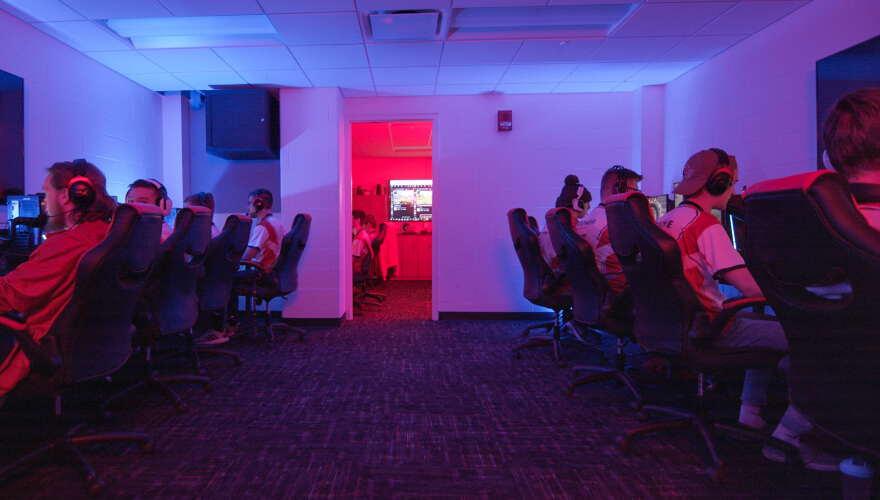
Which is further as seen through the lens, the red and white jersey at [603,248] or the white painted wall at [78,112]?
the white painted wall at [78,112]

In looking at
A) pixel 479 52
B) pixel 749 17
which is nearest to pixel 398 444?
pixel 479 52

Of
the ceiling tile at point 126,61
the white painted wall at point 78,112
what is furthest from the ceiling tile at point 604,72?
the white painted wall at point 78,112

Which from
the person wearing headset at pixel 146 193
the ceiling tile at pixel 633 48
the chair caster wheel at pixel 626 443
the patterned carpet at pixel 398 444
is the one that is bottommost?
the patterned carpet at pixel 398 444

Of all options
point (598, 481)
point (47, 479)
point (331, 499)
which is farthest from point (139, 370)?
point (598, 481)

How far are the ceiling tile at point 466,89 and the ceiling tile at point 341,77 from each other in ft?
2.57

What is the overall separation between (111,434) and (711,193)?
2.76 meters

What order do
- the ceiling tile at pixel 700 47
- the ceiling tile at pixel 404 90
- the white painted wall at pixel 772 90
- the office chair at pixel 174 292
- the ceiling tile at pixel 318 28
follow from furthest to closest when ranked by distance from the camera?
1. the ceiling tile at pixel 404 90
2. the ceiling tile at pixel 700 47
3. the ceiling tile at pixel 318 28
4. the white painted wall at pixel 772 90
5. the office chair at pixel 174 292

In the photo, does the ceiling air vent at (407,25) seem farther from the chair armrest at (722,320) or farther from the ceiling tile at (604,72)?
the chair armrest at (722,320)

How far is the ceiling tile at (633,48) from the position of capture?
11.7 feet

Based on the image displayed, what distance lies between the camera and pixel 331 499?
1.53 meters

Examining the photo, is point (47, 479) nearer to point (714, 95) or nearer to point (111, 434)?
point (111, 434)

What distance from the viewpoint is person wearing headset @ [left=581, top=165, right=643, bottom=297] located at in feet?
8.23

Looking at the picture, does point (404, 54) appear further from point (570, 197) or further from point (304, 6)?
point (570, 197)

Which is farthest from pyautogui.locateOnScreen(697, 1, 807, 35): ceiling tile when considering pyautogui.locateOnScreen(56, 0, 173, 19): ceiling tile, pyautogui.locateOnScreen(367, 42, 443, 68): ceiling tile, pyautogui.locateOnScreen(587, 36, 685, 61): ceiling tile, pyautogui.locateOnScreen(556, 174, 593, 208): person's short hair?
pyautogui.locateOnScreen(56, 0, 173, 19): ceiling tile
